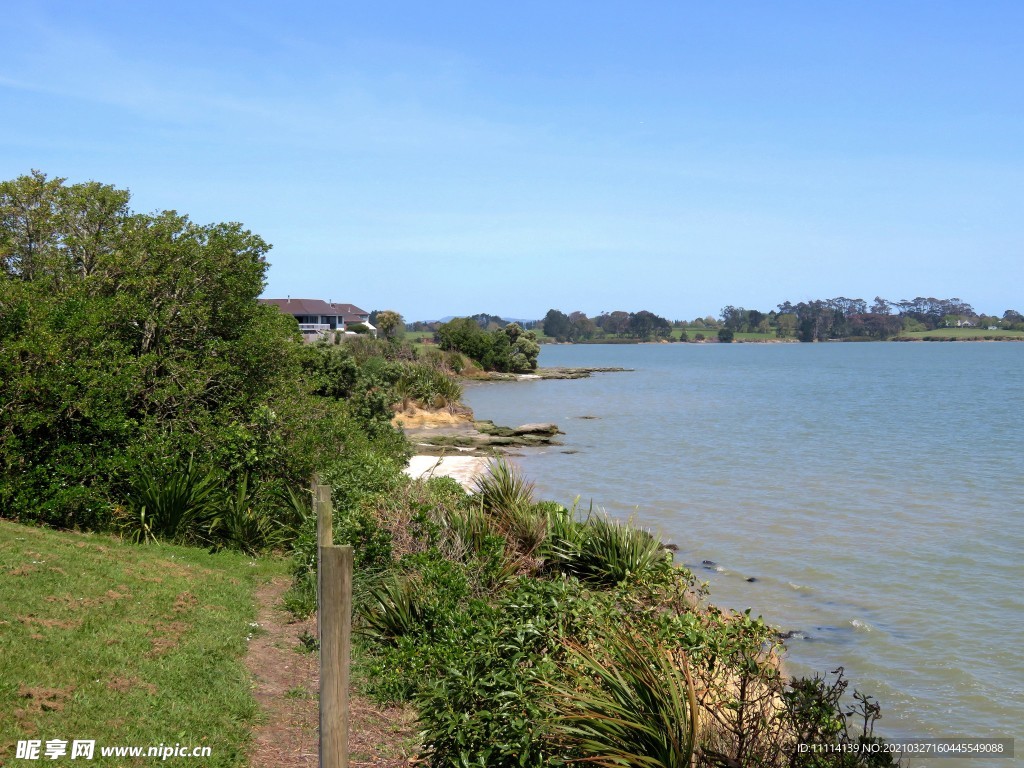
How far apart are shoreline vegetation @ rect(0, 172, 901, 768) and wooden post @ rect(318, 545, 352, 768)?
1.29 m

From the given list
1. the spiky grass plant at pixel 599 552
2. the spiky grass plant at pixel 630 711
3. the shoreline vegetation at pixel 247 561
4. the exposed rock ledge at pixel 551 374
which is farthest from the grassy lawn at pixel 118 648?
the exposed rock ledge at pixel 551 374

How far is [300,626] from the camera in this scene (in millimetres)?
10383

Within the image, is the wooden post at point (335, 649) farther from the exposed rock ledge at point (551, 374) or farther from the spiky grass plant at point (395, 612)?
the exposed rock ledge at point (551, 374)

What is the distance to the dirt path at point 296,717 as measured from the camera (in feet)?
23.2

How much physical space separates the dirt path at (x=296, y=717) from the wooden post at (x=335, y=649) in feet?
6.07

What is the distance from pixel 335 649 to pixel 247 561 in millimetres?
8292

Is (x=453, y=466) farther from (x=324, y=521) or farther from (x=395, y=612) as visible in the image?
(x=324, y=521)

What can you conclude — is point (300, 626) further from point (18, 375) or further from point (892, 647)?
point (892, 647)

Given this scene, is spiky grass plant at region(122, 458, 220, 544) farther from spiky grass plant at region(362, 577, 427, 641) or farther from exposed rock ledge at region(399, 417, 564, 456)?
exposed rock ledge at region(399, 417, 564, 456)

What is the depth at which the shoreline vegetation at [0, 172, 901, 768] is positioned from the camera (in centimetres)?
656

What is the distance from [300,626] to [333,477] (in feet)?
12.7

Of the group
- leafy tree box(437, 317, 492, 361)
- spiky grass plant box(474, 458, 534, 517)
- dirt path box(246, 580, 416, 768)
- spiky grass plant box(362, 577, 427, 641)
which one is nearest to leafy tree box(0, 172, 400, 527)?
spiky grass plant box(474, 458, 534, 517)

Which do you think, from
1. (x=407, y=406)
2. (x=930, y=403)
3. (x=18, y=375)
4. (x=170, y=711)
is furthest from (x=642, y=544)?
(x=930, y=403)

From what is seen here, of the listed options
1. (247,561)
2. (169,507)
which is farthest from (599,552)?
(169,507)
